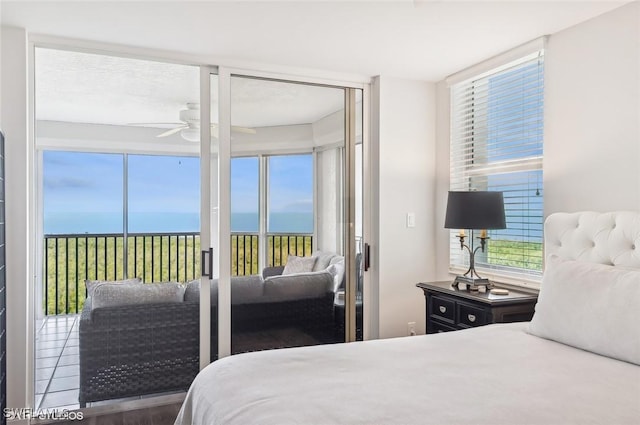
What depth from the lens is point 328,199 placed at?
11.9 feet

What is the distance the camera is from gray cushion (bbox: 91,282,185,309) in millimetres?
3377

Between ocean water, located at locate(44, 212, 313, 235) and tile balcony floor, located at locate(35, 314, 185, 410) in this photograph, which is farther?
ocean water, located at locate(44, 212, 313, 235)

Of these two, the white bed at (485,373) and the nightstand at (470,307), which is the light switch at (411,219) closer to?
the nightstand at (470,307)

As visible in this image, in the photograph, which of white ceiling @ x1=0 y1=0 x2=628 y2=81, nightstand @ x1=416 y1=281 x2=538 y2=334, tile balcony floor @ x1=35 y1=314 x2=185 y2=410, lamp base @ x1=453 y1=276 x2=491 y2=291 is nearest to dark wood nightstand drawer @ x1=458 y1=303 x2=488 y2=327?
nightstand @ x1=416 y1=281 x2=538 y2=334

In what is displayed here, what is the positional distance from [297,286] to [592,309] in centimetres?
203

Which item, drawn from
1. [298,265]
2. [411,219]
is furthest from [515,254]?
[298,265]

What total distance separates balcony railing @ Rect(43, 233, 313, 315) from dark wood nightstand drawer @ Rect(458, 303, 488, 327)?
435 centimetres

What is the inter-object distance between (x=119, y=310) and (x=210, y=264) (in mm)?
747

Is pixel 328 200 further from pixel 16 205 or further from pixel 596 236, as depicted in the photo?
pixel 16 205

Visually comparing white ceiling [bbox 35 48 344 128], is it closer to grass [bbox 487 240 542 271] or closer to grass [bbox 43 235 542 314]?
grass [bbox 487 240 542 271]

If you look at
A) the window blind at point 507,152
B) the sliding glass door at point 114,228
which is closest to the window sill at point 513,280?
the window blind at point 507,152

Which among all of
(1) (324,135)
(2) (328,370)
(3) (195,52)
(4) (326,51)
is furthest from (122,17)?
(2) (328,370)

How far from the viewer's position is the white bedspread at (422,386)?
1.37 metres

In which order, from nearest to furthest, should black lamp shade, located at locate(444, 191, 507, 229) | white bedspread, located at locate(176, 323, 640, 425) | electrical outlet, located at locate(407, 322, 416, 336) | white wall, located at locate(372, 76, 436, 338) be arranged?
white bedspread, located at locate(176, 323, 640, 425) < black lamp shade, located at locate(444, 191, 507, 229) < white wall, located at locate(372, 76, 436, 338) < electrical outlet, located at locate(407, 322, 416, 336)
